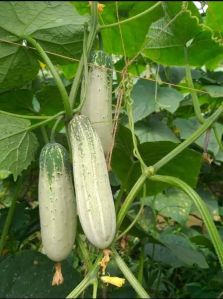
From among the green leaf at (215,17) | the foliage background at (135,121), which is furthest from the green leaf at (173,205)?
the green leaf at (215,17)

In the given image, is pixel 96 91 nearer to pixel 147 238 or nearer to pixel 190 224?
pixel 147 238

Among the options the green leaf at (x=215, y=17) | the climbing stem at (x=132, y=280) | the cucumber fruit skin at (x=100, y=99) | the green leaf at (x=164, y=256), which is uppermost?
the green leaf at (x=215, y=17)

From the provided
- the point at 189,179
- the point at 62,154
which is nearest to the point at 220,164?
the point at 189,179

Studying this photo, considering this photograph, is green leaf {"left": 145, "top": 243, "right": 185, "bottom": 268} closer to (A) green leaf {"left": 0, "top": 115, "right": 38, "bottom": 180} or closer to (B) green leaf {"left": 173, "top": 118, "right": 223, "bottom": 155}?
(B) green leaf {"left": 173, "top": 118, "right": 223, "bottom": 155}

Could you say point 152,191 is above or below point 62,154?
below

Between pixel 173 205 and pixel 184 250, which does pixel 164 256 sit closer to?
pixel 184 250

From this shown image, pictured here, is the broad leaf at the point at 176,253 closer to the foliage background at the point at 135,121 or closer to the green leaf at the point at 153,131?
the foliage background at the point at 135,121
